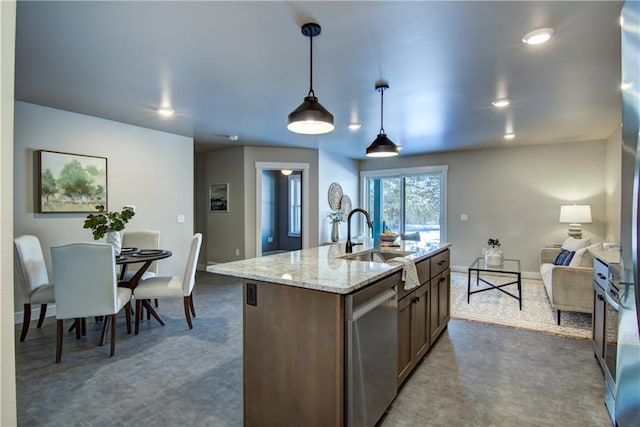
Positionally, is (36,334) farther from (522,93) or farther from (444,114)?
(522,93)

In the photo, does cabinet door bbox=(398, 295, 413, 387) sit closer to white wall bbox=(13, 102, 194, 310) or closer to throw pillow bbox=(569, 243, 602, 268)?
throw pillow bbox=(569, 243, 602, 268)

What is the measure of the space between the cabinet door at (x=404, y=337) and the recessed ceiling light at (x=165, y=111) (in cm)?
341

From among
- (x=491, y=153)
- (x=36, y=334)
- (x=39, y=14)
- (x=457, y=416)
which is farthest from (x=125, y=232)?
(x=491, y=153)

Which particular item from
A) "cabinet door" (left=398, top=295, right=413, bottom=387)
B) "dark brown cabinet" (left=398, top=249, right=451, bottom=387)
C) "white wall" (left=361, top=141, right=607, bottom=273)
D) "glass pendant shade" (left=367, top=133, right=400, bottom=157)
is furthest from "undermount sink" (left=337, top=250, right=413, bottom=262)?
"white wall" (left=361, top=141, right=607, bottom=273)

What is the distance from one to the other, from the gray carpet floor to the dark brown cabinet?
0.50 ft

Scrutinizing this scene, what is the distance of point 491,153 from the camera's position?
644 cm

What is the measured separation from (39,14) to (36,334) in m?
2.98

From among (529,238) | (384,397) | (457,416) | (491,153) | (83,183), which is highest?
(491,153)

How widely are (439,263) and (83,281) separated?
3.10m

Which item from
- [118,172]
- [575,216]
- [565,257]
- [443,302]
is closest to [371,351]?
[443,302]

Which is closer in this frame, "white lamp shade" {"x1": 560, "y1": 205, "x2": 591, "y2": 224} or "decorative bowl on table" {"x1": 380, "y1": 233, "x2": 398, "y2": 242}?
"decorative bowl on table" {"x1": 380, "y1": 233, "x2": 398, "y2": 242}

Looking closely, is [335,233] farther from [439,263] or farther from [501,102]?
[501,102]

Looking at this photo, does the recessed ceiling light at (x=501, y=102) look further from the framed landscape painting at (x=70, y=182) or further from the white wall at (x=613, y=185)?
the framed landscape painting at (x=70, y=182)

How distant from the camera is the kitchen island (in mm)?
1590
